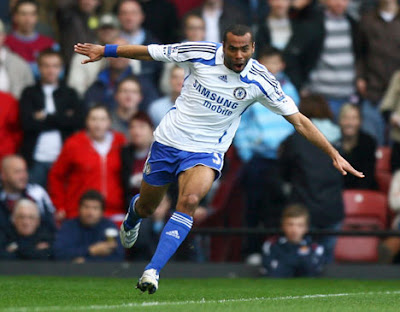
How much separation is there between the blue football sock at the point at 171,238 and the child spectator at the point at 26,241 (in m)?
4.02

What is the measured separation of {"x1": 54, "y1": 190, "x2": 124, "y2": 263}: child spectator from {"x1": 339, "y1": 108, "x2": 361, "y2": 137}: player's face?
2.95 metres

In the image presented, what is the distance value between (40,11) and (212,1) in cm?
244

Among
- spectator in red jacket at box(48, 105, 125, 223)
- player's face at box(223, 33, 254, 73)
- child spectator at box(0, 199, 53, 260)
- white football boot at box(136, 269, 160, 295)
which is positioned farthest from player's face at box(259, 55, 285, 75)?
white football boot at box(136, 269, 160, 295)

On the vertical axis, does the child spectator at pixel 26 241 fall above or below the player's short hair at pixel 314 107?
below

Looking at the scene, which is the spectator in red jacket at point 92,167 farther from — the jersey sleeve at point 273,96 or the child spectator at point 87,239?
the jersey sleeve at point 273,96

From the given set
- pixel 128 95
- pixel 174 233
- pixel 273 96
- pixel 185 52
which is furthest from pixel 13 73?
pixel 174 233

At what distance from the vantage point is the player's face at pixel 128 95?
12562 mm

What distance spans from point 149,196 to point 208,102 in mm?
1141

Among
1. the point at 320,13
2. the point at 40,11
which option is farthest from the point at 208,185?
the point at 40,11

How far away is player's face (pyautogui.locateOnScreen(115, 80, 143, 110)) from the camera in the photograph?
1256 centimetres

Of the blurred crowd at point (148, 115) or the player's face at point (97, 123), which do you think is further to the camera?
the player's face at point (97, 123)

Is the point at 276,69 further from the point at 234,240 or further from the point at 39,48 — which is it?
the point at 39,48

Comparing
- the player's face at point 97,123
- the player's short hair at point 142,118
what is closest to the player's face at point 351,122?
the player's short hair at point 142,118

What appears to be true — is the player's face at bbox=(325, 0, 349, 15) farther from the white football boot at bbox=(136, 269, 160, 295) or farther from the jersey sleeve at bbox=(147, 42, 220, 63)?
the white football boot at bbox=(136, 269, 160, 295)
